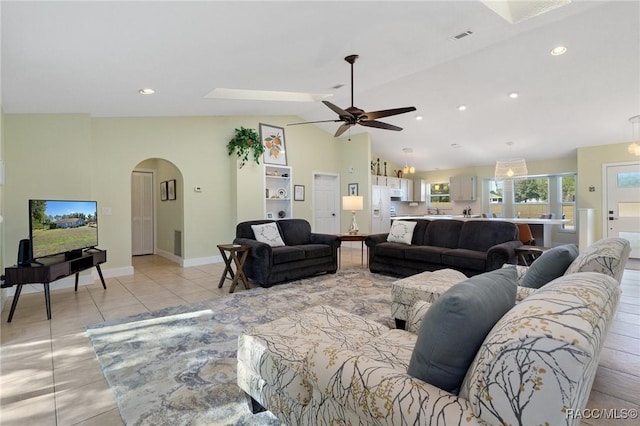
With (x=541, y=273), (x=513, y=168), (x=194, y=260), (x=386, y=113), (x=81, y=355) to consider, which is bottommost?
(x=81, y=355)

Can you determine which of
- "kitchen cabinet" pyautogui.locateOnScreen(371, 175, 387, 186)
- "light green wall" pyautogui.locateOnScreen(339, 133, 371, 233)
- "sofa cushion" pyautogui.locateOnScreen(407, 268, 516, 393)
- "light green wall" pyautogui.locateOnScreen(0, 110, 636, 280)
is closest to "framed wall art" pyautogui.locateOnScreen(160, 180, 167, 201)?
"light green wall" pyautogui.locateOnScreen(0, 110, 636, 280)

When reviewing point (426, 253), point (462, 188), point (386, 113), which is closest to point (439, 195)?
point (462, 188)

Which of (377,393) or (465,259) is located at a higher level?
(377,393)

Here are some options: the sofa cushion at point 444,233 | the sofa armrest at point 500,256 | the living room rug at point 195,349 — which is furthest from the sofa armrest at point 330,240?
the sofa armrest at point 500,256

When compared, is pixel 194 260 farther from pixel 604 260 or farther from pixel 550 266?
pixel 604 260

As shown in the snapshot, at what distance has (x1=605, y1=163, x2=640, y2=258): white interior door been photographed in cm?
646

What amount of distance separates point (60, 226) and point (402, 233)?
4.64 metres

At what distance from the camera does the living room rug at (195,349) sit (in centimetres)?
180

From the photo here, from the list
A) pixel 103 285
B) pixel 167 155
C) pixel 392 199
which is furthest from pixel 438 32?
pixel 392 199

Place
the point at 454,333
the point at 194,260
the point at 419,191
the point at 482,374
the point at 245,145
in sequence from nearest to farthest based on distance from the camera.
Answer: the point at 482,374, the point at 454,333, the point at 194,260, the point at 245,145, the point at 419,191

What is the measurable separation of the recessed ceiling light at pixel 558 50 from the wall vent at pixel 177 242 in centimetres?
661

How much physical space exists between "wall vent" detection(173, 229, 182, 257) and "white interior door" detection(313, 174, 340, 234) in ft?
10.2

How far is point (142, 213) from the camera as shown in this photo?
755cm

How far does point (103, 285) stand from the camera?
443 centimetres
